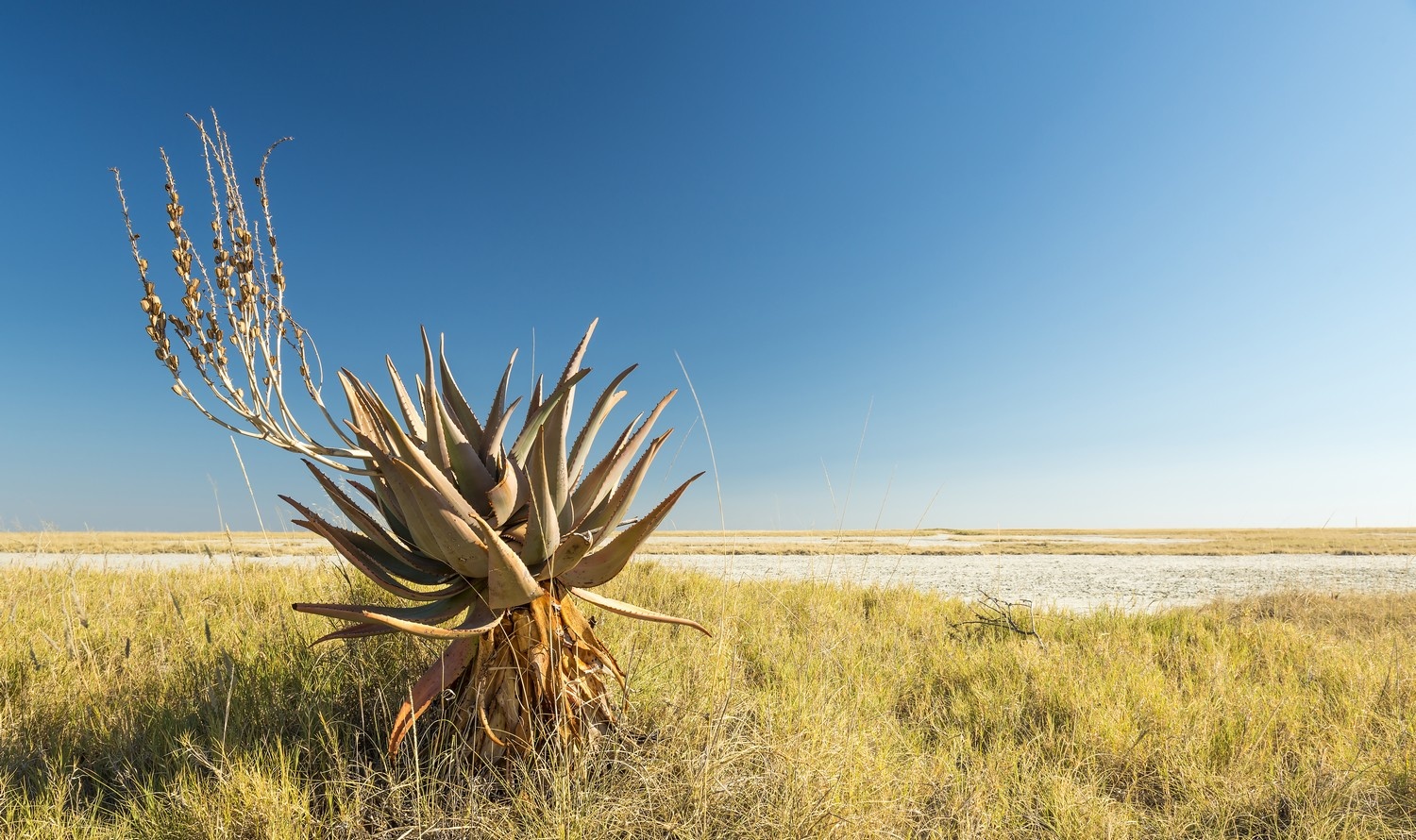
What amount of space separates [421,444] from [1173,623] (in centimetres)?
684

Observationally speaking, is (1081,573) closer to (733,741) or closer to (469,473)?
(733,741)

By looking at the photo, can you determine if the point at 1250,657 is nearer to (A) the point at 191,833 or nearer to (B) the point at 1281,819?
(B) the point at 1281,819

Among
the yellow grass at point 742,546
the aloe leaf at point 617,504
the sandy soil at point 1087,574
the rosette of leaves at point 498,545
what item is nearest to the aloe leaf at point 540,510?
the rosette of leaves at point 498,545

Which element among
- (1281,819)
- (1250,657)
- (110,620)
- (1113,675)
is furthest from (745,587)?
(110,620)

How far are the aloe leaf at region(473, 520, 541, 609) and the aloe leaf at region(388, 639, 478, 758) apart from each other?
0.80ft

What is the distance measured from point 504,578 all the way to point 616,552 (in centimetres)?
31

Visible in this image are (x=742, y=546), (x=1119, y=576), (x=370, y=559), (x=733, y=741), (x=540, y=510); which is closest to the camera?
(x=540, y=510)

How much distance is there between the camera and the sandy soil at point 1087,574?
894 cm

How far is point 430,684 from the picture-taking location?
1688 mm

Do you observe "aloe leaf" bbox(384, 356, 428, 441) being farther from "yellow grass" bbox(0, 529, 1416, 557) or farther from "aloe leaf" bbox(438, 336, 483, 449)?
"yellow grass" bbox(0, 529, 1416, 557)

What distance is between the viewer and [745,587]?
7.17 meters

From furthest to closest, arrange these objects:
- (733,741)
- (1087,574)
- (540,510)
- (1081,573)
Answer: (1081,573)
(1087,574)
(733,741)
(540,510)

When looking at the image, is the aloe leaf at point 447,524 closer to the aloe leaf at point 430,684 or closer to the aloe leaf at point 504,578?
the aloe leaf at point 504,578

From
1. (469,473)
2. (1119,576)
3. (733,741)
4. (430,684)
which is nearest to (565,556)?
(469,473)
